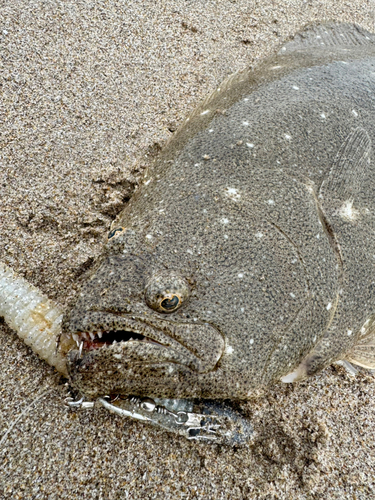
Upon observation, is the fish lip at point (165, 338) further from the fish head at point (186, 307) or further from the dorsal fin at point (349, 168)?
the dorsal fin at point (349, 168)

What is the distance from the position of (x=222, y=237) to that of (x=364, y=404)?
173cm

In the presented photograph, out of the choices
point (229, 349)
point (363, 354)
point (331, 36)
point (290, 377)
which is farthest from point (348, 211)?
point (331, 36)

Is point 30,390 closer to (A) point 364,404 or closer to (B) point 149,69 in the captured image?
(A) point 364,404

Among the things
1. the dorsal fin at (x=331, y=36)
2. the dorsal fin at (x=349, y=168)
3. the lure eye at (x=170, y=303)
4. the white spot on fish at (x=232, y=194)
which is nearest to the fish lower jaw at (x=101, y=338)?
the lure eye at (x=170, y=303)

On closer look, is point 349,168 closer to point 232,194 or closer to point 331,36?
point 232,194

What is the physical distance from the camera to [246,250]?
2.36 meters

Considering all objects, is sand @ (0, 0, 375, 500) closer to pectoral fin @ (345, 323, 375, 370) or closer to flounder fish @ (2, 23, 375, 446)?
pectoral fin @ (345, 323, 375, 370)

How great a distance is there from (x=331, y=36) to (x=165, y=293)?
149 inches

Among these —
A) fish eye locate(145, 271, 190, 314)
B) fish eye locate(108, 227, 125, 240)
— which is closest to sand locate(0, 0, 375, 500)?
fish eye locate(108, 227, 125, 240)

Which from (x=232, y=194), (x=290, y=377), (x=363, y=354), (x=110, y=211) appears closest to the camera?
(x=232, y=194)

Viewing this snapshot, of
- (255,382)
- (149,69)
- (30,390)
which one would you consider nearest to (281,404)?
(255,382)

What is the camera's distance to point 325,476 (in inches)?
102

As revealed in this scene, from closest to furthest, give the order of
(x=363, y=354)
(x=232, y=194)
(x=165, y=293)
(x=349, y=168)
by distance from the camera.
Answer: (x=165, y=293) → (x=232, y=194) → (x=349, y=168) → (x=363, y=354)

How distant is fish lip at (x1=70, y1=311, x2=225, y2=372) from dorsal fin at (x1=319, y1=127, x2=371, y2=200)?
130 centimetres
